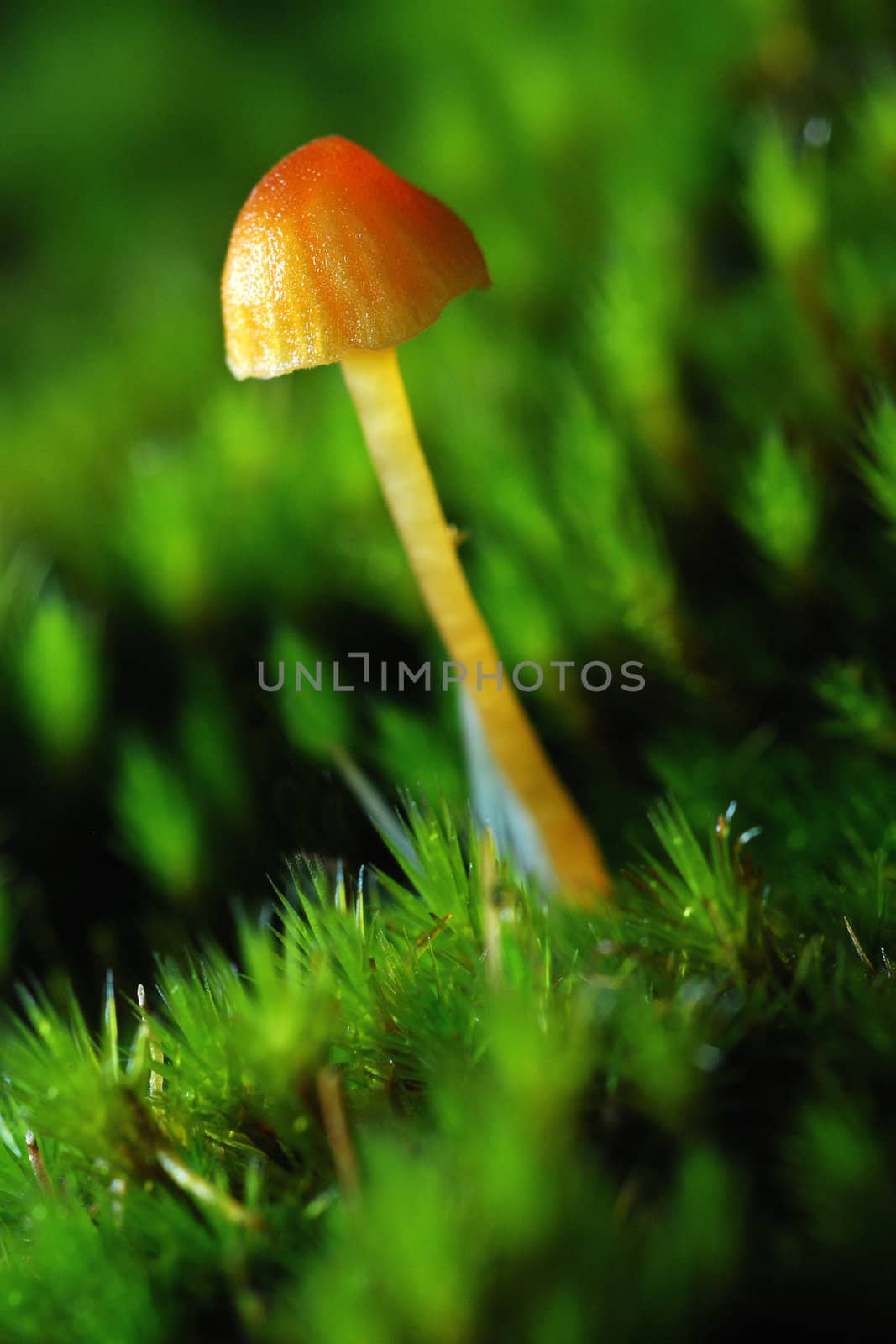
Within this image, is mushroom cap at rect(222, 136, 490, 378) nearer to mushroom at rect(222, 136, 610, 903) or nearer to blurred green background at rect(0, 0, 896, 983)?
mushroom at rect(222, 136, 610, 903)

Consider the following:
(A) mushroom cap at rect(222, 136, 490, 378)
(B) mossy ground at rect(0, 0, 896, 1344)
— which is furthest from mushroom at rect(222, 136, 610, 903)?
(B) mossy ground at rect(0, 0, 896, 1344)

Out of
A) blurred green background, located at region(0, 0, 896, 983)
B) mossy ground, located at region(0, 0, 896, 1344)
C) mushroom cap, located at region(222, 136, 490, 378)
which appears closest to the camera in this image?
mossy ground, located at region(0, 0, 896, 1344)

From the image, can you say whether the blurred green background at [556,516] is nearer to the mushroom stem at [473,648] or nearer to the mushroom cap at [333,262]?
the mushroom stem at [473,648]

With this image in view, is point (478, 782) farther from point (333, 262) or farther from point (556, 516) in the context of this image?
point (333, 262)

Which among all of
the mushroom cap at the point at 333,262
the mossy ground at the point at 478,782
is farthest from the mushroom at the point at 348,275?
A: the mossy ground at the point at 478,782

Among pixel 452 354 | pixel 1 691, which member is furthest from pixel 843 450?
pixel 1 691

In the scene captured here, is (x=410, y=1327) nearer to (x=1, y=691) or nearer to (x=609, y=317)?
(x=1, y=691)
